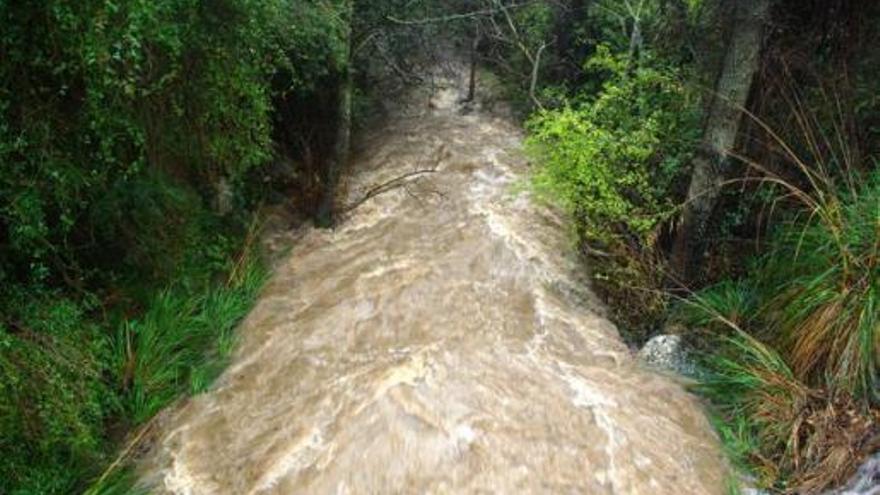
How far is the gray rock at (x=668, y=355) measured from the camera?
5297 mm

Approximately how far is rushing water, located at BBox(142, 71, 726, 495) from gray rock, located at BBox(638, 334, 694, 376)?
0.52 feet

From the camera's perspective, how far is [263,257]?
21.8 feet

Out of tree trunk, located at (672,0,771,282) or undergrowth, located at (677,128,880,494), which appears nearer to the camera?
undergrowth, located at (677,128,880,494)

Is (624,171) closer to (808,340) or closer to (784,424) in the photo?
(808,340)

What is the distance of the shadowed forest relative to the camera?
13.1ft

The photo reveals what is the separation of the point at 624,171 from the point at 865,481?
291 cm

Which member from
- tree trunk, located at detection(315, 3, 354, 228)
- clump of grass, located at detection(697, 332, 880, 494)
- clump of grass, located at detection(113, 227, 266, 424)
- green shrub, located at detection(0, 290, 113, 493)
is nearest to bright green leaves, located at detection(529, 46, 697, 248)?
clump of grass, located at detection(697, 332, 880, 494)

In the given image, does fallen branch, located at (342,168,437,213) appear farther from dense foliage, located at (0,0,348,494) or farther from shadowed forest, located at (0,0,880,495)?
dense foliage, located at (0,0,348,494)

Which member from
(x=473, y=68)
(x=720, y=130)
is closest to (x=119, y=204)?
(x=720, y=130)

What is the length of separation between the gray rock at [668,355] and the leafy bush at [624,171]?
403mm

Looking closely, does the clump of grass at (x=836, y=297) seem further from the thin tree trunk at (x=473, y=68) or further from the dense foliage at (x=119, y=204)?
the thin tree trunk at (x=473, y=68)

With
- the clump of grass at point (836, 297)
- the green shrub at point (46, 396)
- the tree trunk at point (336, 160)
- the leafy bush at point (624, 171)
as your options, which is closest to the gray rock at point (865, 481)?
the clump of grass at point (836, 297)

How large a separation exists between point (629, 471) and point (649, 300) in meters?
1.98

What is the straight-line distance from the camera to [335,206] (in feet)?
24.5
